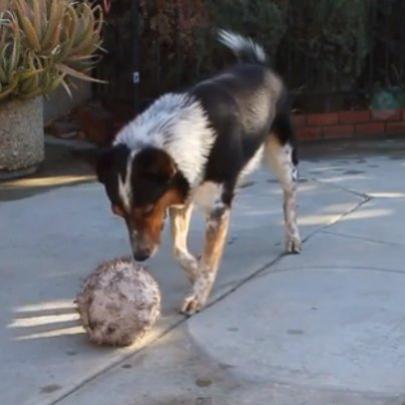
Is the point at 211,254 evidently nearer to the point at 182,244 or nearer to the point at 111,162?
the point at 182,244

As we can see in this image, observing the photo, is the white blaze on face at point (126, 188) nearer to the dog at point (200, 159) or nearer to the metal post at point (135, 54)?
the dog at point (200, 159)

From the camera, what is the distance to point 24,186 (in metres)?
7.53

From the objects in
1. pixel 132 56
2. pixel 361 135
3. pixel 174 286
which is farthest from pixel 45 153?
pixel 174 286

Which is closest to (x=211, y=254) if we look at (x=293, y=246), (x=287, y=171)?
(x=293, y=246)

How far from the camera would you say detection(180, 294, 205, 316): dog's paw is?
16.2ft

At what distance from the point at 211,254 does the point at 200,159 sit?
56 centimetres

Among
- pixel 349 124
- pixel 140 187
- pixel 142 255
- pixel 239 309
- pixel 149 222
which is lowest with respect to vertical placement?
pixel 239 309

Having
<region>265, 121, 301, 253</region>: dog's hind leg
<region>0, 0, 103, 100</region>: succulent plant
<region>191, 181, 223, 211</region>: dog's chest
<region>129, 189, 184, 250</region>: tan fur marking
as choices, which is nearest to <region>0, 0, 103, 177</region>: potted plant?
<region>0, 0, 103, 100</region>: succulent plant

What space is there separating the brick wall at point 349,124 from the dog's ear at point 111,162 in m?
4.97

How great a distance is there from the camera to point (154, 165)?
4.43 m

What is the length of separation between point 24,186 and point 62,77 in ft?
2.81

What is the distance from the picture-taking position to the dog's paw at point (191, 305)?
4941 mm

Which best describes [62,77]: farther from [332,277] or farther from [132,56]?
[332,277]

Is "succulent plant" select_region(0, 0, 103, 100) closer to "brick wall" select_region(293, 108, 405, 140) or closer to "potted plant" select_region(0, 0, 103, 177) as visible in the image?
"potted plant" select_region(0, 0, 103, 177)
